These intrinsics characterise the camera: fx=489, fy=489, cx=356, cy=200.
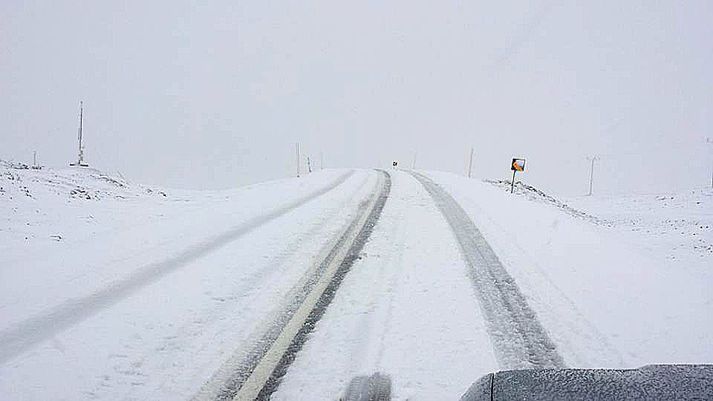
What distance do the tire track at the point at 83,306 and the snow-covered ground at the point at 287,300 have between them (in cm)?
2

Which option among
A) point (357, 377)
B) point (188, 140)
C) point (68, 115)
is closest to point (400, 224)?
point (357, 377)

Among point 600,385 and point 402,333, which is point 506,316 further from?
point 600,385

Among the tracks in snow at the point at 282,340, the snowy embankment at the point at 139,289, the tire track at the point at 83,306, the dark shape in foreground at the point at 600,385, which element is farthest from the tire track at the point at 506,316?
the tire track at the point at 83,306

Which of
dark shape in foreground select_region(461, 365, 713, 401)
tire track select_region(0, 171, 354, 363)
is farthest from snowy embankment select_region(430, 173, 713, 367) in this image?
tire track select_region(0, 171, 354, 363)

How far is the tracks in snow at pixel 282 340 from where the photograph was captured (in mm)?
3420

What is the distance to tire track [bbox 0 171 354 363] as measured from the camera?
4.06m

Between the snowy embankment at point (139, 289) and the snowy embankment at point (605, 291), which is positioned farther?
the snowy embankment at point (605, 291)

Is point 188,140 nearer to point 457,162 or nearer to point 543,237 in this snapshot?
point 457,162

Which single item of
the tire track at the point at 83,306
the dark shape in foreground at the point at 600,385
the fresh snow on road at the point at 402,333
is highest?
the dark shape in foreground at the point at 600,385

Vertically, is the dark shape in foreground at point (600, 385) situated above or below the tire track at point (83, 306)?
above

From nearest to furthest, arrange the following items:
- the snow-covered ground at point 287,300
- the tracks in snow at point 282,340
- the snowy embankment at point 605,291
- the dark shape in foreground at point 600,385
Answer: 1. the dark shape in foreground at point 600,385
2. the tracks in snow at point 282,340
3. the snow-covered ground at point 287,300
4. the snowy embankment at point 605,291

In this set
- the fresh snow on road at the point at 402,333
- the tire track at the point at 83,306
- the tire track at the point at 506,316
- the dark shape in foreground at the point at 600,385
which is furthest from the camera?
the tire track at the point at 83,306

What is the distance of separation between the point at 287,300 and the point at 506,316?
221 centimetres

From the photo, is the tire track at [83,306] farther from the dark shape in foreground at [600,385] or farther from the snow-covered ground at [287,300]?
the dark shape in foreground at [600,385]
